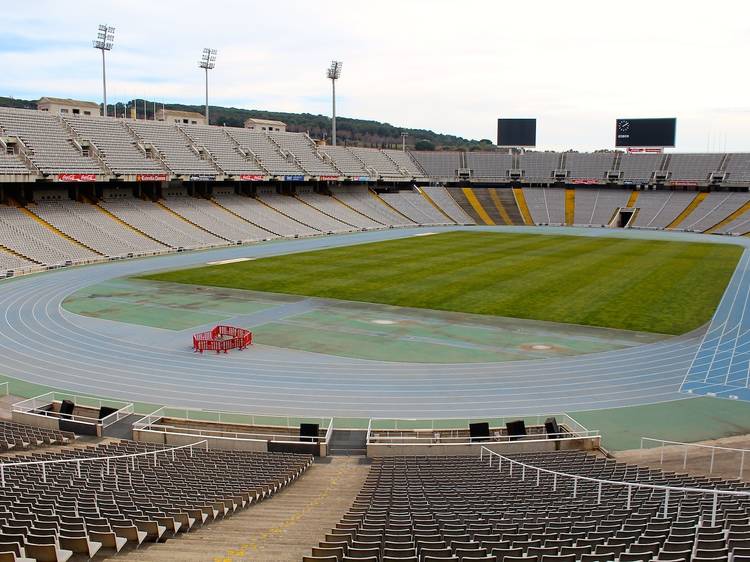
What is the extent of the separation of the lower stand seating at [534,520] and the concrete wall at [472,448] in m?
2.84

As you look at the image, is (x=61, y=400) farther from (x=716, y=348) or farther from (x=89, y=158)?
(x=89, y=158)

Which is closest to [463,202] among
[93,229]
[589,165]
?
[589,165]

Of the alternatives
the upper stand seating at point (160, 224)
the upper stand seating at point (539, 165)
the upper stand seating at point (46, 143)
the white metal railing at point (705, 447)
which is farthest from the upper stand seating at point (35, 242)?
the upper stand seating at point (539, 165)

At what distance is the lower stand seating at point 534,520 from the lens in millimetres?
7230

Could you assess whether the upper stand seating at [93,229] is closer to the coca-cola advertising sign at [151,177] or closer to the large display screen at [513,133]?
the coca-cola advertising sign at [151,177]

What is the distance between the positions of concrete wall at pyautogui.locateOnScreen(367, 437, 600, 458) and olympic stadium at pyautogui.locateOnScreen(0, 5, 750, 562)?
74 mm

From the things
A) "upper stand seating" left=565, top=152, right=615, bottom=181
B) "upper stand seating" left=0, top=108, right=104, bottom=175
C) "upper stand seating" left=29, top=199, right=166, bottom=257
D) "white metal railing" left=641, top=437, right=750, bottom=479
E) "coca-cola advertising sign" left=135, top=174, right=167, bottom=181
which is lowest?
"white metal railing" left=641, top=437, right=750, bottom=479

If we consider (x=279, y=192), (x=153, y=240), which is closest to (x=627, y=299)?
(x=153, y=240)

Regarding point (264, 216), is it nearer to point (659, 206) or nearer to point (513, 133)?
point (513, 133)

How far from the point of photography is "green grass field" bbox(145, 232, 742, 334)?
117 feet

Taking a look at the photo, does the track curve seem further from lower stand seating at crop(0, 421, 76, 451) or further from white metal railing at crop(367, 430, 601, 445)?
lower stand seating at crop(0, 421, 76, 451)

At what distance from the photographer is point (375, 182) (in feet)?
327

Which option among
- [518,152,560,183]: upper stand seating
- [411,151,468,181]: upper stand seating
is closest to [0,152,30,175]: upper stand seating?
[411,151,468,181]: upper stand seating

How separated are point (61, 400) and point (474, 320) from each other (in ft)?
63.0
